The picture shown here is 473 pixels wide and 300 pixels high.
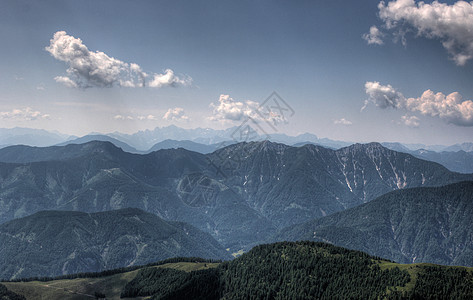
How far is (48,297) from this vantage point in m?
199

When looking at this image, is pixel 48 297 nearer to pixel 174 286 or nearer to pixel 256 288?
pixel 174 286

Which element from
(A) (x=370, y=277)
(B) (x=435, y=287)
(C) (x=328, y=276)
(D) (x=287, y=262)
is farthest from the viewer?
(D) (x=287, y=262)

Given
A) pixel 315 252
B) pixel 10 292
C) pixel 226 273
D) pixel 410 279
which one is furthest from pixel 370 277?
pixel 10 292

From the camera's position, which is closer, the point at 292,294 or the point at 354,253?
the point at 292,294

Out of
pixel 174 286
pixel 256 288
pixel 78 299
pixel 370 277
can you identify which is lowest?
pixel 78 299

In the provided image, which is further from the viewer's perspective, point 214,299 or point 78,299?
point 78,299

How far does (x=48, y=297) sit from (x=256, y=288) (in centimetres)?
15076

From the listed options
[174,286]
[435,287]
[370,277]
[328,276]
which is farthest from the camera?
[174,286]

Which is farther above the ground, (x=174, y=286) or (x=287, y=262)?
(x=287, y=262)

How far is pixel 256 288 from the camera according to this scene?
6580 inches

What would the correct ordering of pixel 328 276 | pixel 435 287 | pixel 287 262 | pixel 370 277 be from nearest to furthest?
1. pixel 435 287
2. pixel 370 277
3. pixel 328 276
4. pixel 287 262

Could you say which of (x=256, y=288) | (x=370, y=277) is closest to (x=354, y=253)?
(x=370, y=277)

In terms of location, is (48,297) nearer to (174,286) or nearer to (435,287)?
(174,286)

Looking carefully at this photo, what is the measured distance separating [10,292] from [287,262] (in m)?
190
